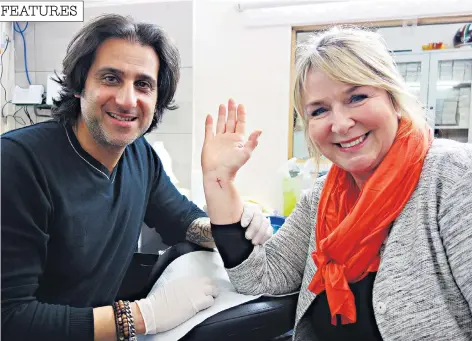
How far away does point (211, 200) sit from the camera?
0.99 metres

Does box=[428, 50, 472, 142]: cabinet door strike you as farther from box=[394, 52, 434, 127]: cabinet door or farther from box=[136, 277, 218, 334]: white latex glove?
box=[136, 277, 218, 334]: white latex glove

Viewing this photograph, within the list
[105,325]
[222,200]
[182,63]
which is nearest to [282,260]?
[222,200]

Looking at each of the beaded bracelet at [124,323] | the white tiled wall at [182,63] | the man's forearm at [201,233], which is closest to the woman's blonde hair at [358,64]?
the man's forearm at [201,233]

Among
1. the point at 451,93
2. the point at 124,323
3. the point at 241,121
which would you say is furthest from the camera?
the point at 451,93

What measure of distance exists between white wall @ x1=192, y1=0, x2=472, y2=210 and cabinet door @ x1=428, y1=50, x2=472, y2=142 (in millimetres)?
946

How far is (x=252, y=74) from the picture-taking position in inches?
85.9

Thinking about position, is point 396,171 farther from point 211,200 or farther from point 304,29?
point 304,29

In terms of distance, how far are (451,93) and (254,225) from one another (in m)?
2.17

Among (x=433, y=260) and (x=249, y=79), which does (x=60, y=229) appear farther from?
(x=249, y=79)

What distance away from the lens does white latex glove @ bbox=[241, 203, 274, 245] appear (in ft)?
3.25

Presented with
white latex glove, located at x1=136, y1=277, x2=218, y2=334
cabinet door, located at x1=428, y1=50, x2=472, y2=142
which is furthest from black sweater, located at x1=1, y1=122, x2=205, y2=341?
cabinet door, located at x1=428, y1=50, x2=472, y2=142

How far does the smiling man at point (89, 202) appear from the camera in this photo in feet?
2.54

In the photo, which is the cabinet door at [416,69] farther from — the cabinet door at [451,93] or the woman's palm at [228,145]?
the woman's palm at [228,145]

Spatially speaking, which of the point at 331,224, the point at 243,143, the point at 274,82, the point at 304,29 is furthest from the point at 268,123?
the point at 331,224
